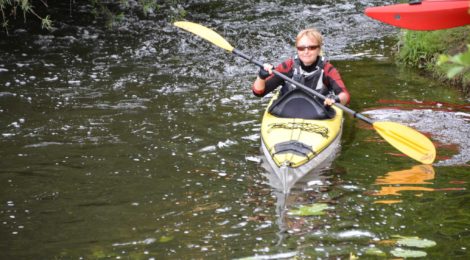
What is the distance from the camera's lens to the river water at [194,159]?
4219 mm

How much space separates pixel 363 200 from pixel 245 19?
692 cm

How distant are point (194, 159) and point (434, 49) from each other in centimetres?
431

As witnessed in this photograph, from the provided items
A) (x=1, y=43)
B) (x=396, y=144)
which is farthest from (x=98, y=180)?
(x=1, y=43)

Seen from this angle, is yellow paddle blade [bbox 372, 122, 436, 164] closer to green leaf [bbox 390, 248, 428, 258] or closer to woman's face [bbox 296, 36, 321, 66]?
woman's face [bbox 296, 36, 321, 66]

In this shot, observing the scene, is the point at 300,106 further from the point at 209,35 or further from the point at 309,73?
the point at 209,35

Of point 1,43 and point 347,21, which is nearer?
point 1,43

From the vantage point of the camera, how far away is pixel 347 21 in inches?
433

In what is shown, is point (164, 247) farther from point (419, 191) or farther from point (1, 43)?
point (1, 43)

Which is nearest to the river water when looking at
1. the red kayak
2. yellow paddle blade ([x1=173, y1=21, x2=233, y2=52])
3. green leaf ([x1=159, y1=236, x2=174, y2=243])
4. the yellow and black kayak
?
green leaf ([x1=159, y1=236, x2=174, y2=243])

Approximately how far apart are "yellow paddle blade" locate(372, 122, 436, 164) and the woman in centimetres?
63

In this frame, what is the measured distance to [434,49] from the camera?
854 centimetres

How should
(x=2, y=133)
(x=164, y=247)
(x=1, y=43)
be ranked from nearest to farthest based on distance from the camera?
(x=164, y=247), (x=2, y=133), (x=1, y=43)

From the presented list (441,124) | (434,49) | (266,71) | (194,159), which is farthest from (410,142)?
(434,49)

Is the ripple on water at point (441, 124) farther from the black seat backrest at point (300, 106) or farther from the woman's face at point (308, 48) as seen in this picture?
the woman's face at point (308, 48)
